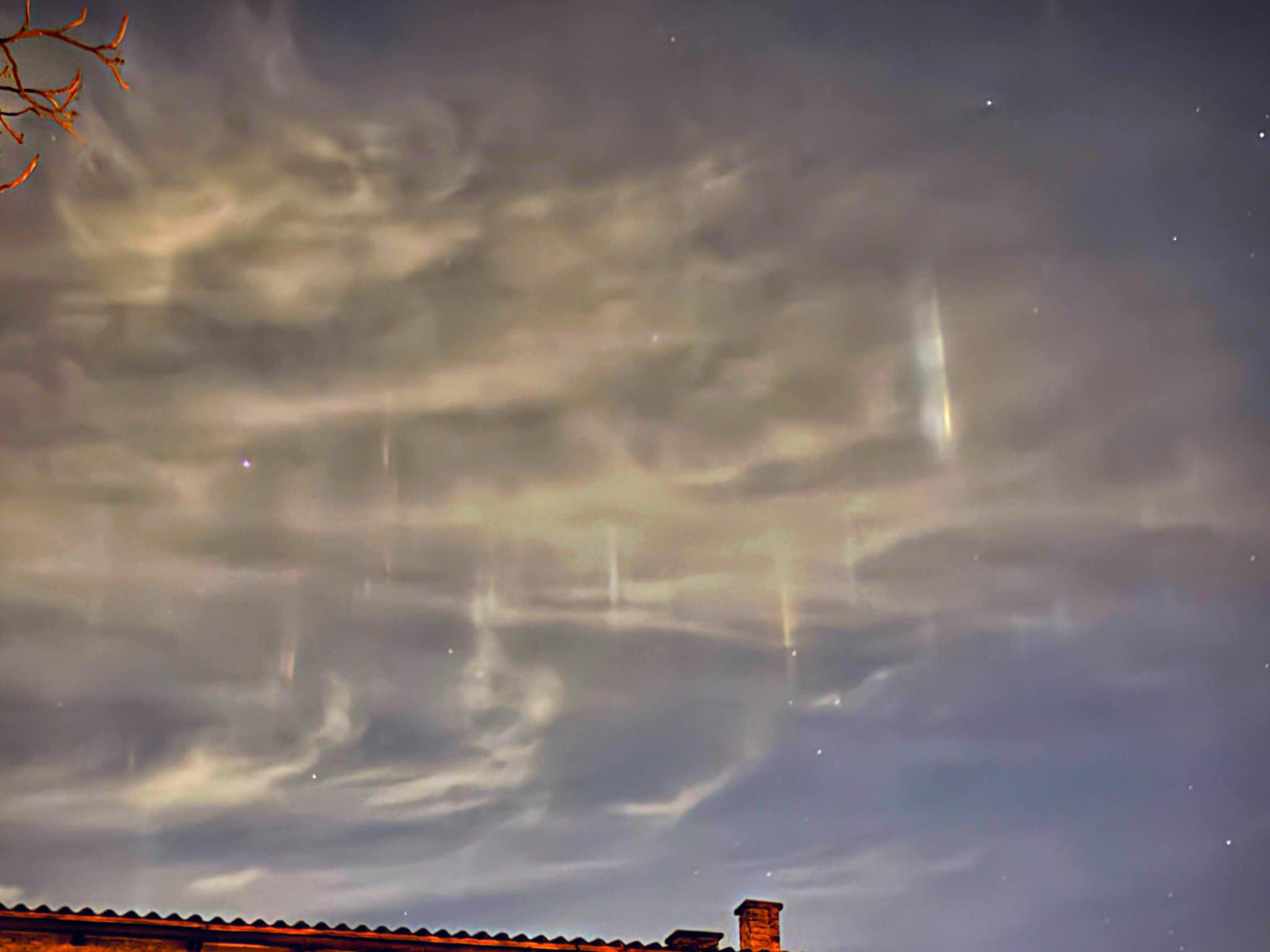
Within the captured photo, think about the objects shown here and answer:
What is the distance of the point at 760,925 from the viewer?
55.1ft

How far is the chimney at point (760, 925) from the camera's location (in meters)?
16.6

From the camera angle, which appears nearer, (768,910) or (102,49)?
(102,49)

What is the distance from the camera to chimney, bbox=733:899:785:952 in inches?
655

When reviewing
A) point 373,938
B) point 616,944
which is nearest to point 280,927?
point 373,938

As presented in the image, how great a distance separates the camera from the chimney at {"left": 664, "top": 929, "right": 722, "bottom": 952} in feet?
50.7

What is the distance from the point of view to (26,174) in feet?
12.2

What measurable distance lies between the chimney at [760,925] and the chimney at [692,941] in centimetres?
123

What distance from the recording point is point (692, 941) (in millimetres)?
15477

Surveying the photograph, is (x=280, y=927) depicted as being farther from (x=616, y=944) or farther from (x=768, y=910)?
(x=768, y=910)

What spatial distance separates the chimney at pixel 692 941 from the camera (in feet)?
50.7

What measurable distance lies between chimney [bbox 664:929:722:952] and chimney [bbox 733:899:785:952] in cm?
123

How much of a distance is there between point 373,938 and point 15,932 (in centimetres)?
414

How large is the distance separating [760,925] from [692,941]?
172cm

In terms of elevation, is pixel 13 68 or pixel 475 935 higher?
pixel 13 68
